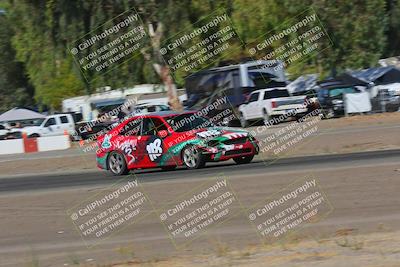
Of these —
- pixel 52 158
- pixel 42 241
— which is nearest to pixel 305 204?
pixel 42 241

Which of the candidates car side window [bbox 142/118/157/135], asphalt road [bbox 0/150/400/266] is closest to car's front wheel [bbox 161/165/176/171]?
asphalt road [bbox 0/150/400/266]

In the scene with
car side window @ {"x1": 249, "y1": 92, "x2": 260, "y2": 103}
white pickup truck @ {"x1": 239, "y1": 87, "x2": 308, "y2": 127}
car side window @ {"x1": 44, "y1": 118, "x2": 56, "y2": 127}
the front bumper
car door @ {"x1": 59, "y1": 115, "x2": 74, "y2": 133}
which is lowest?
white pickup truck @ {"x1": 239, "y1": 87, "x2": 308, "y2": 127}

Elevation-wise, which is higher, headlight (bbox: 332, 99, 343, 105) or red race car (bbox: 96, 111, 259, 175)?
red race car (bbox: 96, 111, 259, 175)

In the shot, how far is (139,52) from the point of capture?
35.8 m

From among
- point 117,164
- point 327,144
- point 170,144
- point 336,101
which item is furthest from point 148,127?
point 336,101

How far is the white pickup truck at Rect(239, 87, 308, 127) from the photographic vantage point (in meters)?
36.3

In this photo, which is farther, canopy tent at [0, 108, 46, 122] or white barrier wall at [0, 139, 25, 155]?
canopy tent at [0, 108, 46, 122]

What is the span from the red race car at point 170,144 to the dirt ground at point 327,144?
313 cm

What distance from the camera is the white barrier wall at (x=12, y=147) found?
117 ft

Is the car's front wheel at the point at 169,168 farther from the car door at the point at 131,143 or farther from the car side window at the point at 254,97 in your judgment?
the car side window at the point at 254,97

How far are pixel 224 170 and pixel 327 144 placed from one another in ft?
21.2

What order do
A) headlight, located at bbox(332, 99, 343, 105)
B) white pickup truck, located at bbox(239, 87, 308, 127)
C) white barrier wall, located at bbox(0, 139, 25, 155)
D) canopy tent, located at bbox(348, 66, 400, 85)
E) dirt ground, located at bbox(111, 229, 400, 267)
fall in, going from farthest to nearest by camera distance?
1. canopy tent, located at bbox(348, 66, 400, 85)
2. headlight, located at bbox(332, 99, 343, 105)
3. white pickup truck, located at bbox(239, 87, 308, 127)
4. white barrier wall, located at bbox(0, 139, 25, 155)
5. dirt ground, located at bbox(111, 229, 400, 267)

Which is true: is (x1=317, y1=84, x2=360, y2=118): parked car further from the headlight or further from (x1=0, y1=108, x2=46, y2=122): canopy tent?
(x1=0, y1=108, x2=46, y2=122): canopy tent

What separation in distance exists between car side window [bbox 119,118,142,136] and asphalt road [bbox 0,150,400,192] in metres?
1.03
